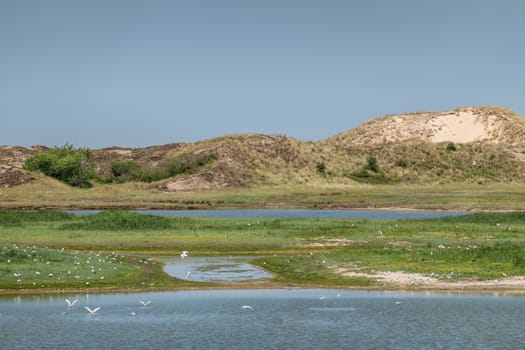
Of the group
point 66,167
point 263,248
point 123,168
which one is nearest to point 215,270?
point 263,248

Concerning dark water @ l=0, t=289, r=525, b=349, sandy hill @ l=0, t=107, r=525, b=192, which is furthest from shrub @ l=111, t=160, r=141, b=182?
dark water @ l=0, t=289, r=525, b=349

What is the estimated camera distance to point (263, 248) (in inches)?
2144

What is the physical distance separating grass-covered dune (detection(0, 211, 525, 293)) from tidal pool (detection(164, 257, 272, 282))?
88 cm

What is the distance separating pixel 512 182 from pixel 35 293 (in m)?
A: 125

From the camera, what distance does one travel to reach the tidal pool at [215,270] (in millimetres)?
40062

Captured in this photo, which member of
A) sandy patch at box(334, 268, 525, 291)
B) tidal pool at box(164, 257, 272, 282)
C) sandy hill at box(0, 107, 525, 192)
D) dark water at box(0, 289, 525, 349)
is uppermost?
sandy hill at box(0, 107, 525, 192)

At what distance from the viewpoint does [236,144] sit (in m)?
157

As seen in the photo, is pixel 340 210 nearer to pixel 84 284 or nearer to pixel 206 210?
pixel 206 210

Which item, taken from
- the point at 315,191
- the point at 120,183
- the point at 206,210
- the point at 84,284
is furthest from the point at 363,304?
the point at 120,183

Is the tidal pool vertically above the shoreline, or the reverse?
the tidal pool

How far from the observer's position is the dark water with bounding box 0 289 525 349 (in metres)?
25.8

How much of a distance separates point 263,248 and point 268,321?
83.1ft

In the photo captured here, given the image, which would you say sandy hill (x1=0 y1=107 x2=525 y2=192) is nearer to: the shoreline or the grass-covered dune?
the grass-covered dune

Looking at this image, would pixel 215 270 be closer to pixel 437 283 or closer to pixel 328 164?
pixel 437 283
